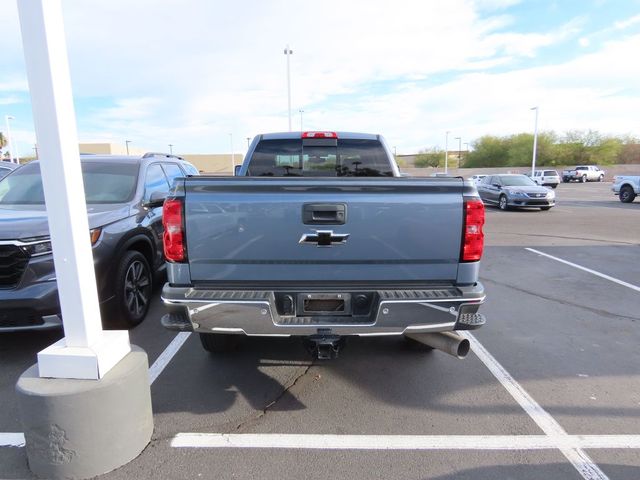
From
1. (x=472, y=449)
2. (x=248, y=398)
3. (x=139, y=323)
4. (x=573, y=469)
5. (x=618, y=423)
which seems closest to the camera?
(x=573, y=469)

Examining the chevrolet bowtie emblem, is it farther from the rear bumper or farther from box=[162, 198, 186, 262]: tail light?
box=[162, 198, 186, 262]: tail light

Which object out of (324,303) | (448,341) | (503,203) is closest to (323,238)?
(324,303)

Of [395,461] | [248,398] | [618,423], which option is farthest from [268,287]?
[618,423]

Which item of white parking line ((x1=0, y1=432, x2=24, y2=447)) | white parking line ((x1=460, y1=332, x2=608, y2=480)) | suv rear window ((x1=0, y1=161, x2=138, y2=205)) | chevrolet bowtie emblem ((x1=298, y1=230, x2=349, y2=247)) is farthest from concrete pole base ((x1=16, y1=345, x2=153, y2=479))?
suv rear window ((x1=0, y1=161, x2=138, y2=205))

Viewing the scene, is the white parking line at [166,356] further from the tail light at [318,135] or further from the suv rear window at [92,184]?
the tail light at [318,135]

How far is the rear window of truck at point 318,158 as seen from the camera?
479cm

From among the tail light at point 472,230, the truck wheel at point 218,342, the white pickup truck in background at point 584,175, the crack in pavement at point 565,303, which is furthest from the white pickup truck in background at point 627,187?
the white pickup truck in background at point 584,175

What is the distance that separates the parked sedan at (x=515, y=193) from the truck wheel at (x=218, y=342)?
1626cm

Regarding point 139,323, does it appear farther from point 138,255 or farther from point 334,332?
point 334,332

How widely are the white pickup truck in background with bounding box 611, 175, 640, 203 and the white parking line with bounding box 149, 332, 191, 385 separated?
77.5 feet

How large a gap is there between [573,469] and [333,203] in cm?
218

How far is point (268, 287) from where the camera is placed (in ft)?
9.61

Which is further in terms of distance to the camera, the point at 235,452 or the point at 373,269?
the point at 373,269

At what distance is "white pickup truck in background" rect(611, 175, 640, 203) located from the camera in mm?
20891
